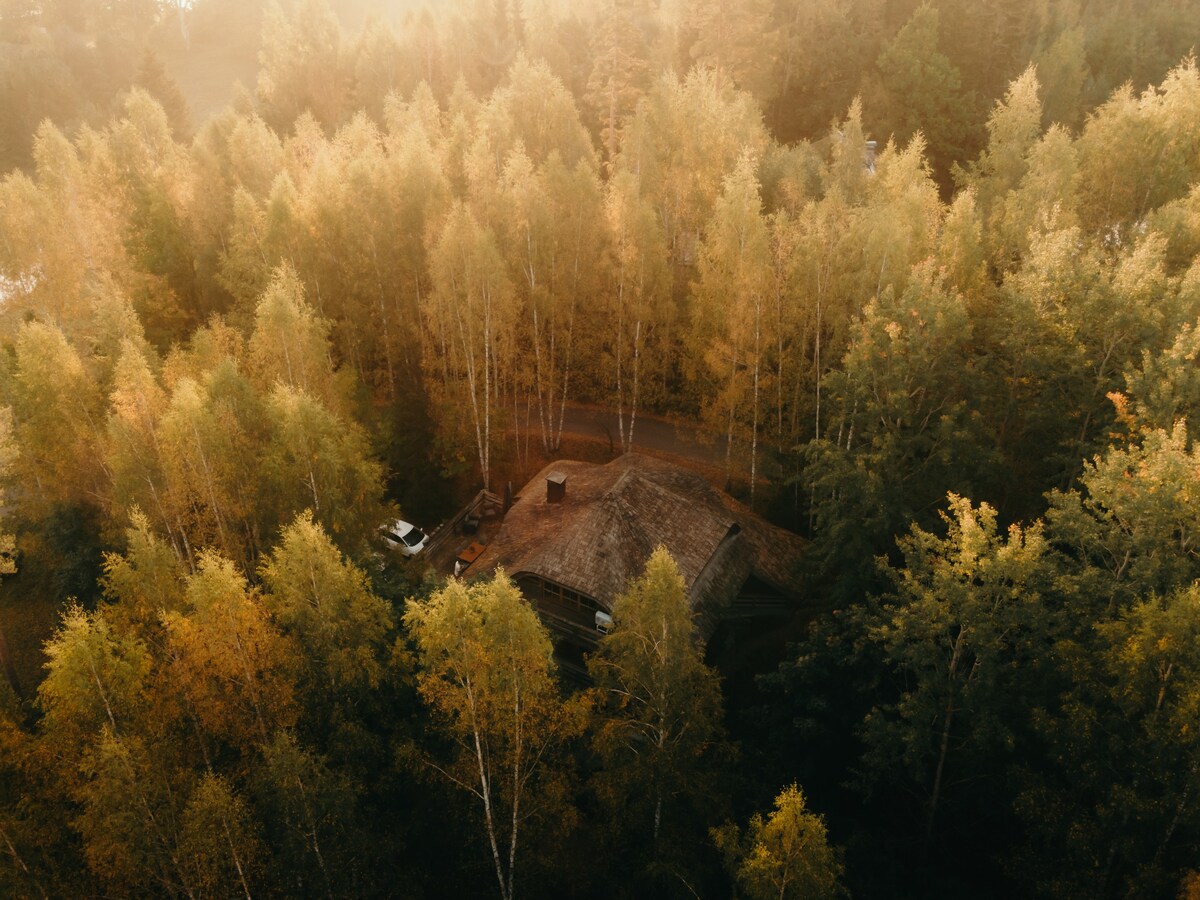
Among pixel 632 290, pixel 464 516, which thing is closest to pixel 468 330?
pixel 632 290

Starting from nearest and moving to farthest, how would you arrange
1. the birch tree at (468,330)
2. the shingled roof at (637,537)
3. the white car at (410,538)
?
the shingled roof at (637,537), the birch tree at (468,330), the white car at (410,538)

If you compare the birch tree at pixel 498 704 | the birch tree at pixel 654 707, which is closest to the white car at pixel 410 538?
the birch tree at pixel 498 704

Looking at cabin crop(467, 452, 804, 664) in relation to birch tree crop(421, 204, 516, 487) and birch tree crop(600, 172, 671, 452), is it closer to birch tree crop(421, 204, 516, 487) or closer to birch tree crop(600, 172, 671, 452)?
birch tree crop(421, 204, 516, 487)

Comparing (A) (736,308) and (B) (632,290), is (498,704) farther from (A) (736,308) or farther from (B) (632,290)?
(B) (632,290)

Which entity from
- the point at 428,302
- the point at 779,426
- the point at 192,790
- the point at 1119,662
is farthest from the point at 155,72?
the point at 1119,662

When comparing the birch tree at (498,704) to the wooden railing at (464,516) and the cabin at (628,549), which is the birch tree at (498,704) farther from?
the wooden railing at (464,516)

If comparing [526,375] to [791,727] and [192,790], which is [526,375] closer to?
[791,727]
